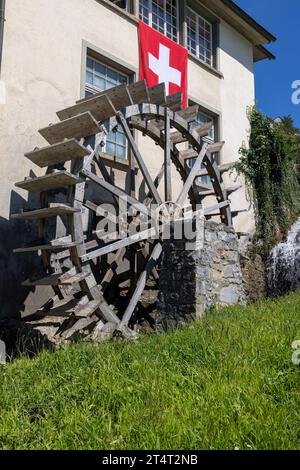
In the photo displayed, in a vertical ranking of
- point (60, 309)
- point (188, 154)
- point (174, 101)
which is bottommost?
point (60, 309)

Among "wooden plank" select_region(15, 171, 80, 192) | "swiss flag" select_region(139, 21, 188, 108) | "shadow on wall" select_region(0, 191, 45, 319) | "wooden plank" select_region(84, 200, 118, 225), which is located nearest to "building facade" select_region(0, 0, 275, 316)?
"shadow on wall" select_region(0, 191, 45, 319)

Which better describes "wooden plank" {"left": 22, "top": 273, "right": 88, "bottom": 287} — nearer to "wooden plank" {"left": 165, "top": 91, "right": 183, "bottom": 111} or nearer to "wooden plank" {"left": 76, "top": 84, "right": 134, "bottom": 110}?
"wooden plank" {"left": 76, "top": 84, "right": 134, "bottom": 110}

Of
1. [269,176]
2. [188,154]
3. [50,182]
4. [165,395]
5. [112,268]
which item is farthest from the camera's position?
[269,176]

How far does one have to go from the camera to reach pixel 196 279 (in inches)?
223

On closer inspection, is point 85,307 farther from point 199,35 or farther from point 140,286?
point 199,35

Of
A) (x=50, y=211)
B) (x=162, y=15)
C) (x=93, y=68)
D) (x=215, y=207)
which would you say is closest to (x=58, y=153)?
(x=50, y=211)

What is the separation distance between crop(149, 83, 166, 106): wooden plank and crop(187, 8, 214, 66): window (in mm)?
3484

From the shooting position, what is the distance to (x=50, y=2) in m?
7.35

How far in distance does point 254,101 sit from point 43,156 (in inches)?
299

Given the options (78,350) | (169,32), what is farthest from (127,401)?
(169,32)

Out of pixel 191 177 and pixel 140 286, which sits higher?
pixel 191 177

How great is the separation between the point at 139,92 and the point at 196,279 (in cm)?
294

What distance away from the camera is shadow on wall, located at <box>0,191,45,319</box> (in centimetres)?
629
